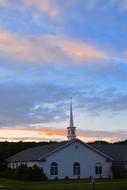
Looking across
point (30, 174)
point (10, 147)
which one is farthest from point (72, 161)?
point (10, 147)

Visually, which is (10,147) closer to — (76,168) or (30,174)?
(76,168)

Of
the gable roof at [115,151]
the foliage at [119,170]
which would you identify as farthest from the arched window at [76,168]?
the gable roof at [115,151]

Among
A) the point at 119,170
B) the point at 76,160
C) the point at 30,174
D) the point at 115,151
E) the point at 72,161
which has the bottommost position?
the point at 30,174

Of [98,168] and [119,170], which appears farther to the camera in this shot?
[98,168]

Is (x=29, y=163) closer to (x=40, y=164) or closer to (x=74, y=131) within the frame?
(x=40, y=164)

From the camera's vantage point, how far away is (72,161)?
63.1 meters

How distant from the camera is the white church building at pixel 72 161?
6147 cm

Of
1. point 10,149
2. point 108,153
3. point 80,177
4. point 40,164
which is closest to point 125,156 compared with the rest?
point 108,153

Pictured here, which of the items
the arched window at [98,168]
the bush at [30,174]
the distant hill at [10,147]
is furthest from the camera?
the distant hill at [10,147]

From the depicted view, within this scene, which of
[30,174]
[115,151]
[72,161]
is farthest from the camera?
[115,151]

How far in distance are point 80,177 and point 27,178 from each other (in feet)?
27.3

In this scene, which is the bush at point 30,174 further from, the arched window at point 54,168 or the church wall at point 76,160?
the arched window at point 54,168

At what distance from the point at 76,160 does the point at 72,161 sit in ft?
2.12

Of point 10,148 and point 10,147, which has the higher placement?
point 10,147
